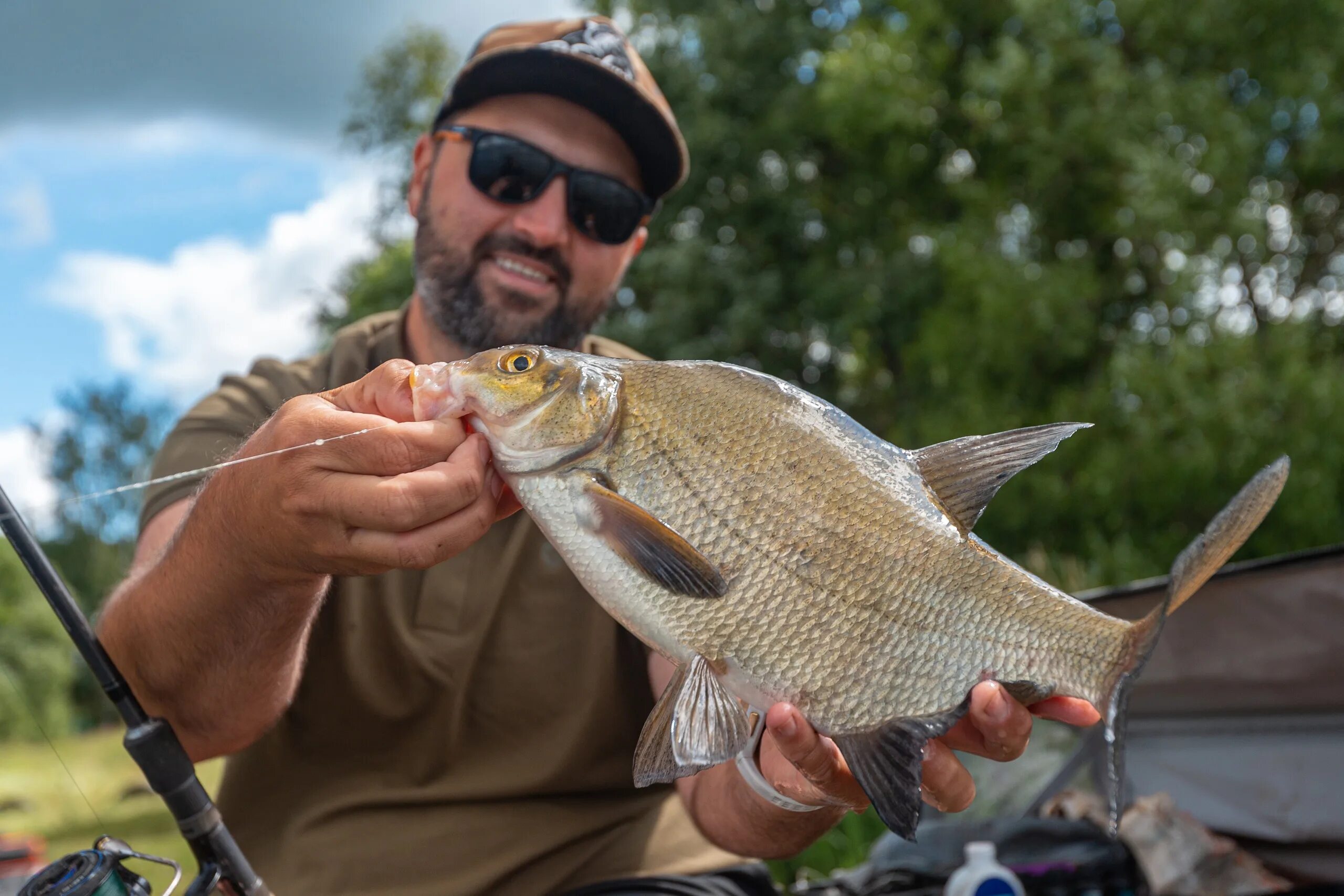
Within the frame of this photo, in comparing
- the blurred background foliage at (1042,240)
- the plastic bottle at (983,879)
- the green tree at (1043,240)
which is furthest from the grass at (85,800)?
the green tree at (1043,240)

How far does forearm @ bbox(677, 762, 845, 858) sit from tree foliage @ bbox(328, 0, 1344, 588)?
14.1 ft

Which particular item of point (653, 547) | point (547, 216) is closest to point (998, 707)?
point (653, 547)

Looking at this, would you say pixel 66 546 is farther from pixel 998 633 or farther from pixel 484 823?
pixel 998 633

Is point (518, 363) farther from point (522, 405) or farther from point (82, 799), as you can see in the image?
point (82, 799)

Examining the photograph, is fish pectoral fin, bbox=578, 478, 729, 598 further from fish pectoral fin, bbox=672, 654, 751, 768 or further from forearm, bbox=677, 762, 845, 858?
forearm, bbox=677, 762, 845, 858

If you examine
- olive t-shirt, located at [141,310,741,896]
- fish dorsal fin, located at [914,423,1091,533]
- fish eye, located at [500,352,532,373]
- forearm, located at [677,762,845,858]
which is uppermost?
fish eye, located at [500,352,532,373]

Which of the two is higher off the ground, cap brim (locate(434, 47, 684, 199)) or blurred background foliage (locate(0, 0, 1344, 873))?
cap brim (locate(434, 47, 684, 199))

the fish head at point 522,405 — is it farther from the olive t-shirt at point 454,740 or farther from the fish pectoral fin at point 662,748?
the olive t-shirt at point 454,740

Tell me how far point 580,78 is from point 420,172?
50 cm

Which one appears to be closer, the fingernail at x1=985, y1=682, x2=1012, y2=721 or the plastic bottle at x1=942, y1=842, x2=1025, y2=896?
the fingernail at x1=985, y1=682, x2=1012, y2=721

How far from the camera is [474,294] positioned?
2508 millimetres

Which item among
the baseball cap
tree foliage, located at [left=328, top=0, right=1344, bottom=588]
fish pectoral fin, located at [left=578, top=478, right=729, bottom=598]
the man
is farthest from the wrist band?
tree foliage, located at [left=328, top=0, right=1344, bottom=588]

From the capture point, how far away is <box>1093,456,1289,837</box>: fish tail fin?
1.33 m

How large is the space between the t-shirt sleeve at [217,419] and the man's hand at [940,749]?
4.03 feet
